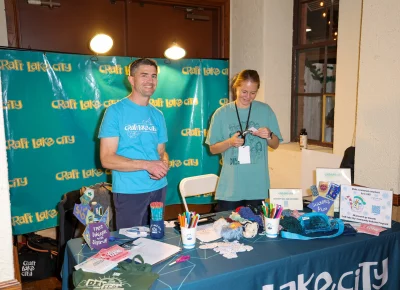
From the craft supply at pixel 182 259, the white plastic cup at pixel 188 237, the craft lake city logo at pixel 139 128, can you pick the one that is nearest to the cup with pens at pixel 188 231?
the white plastic cup at pixel 188 237

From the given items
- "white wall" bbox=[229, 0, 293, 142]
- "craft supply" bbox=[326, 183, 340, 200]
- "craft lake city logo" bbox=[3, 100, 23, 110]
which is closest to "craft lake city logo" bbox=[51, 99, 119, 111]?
"craft lake city logo" bbox=[3, 100, 23, 110]

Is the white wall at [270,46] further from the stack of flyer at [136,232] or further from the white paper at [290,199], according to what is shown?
the stack of flyer at [136,232]

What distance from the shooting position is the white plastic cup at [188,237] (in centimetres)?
159

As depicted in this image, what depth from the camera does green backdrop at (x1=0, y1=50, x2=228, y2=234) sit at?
2910 millimetres

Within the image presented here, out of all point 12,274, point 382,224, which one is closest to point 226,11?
point 382,224

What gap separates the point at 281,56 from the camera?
11.9 feet

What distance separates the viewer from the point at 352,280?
1701 mm

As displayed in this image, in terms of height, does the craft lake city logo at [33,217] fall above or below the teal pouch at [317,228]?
below

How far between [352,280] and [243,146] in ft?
3.27

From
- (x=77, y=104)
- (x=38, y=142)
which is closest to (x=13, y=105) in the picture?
(x=38, y=142)

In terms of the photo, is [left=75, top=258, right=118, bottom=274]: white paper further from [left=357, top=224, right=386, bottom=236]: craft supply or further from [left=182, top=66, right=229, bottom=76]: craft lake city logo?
[left=182, top=66, right=229, bottom=76]: craft lake city logo

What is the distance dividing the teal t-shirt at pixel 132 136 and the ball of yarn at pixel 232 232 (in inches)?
22.3

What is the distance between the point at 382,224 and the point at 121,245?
4.41ft

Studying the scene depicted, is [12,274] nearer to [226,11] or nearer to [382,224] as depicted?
[382,224]
